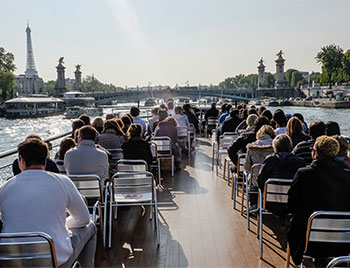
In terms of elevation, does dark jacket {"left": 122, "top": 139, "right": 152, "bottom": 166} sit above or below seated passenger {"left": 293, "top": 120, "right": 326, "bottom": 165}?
below

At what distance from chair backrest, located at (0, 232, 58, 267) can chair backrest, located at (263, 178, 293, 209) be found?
75.0 inches

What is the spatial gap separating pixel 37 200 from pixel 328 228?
69.7 inches

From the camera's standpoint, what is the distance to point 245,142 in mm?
5148

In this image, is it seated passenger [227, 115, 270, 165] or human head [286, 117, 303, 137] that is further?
seated passenger [227, 115, 270, 165]

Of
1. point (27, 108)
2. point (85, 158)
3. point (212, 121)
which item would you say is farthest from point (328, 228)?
point (27, 108)

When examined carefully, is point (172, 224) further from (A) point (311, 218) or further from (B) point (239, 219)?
(A) point (311, 218)

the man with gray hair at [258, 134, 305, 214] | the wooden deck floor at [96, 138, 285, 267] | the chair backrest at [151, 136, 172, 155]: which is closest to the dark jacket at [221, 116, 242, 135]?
the chair backrest at [151, 136, 172, 155]

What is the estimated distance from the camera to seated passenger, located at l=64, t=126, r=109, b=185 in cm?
381

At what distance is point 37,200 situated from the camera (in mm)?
2170

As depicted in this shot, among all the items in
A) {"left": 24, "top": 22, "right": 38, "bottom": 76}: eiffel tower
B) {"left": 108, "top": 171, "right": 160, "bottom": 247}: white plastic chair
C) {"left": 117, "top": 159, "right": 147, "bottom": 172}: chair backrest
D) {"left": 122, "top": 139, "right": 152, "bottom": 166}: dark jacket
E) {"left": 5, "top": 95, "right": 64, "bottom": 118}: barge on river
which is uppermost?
{"left": 24, "top": 22, "right": 38, "bottom": 76}: eiffel tower

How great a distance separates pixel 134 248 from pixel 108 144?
5.94 ft

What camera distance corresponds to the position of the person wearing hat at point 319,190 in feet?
8.84

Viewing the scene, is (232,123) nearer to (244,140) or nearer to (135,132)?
(244,140)

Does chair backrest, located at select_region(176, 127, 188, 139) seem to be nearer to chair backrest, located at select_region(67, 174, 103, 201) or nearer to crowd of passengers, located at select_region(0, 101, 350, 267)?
crowd of passengers, located at select_region(0, 101, 350, 267)
